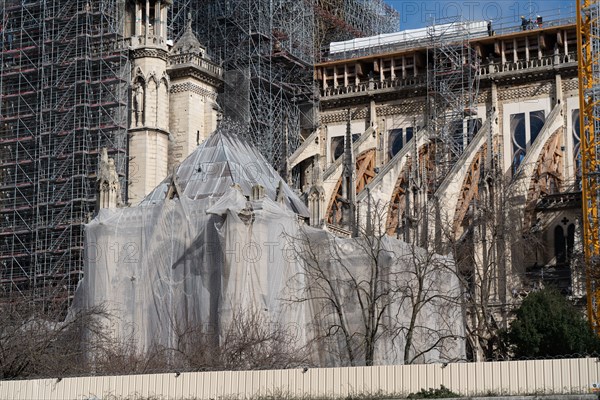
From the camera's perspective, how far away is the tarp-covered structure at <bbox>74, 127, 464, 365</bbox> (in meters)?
40.9

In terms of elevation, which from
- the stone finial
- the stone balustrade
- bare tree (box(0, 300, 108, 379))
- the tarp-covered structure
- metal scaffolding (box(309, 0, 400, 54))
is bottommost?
bare tree (box(0, 300, 108, 379))

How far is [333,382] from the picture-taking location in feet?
101

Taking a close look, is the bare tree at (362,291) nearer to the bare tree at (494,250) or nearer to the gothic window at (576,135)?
the bare tree at (494,250)

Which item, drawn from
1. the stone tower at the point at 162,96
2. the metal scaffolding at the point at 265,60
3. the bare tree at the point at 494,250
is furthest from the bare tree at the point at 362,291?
the metal scaffolding at the point at 265,60

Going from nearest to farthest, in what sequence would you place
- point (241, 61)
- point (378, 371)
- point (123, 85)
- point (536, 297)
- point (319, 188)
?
point (378, 371)
point (536, 297)
point (319, 188)
point (123, 85)
point (241, 61)

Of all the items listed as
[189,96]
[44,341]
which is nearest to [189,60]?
[189,96]

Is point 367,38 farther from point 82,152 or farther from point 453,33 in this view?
point 82,152

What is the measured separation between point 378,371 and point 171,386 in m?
5.23

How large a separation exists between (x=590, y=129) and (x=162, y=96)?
56.7 feet

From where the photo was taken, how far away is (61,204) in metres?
53.2

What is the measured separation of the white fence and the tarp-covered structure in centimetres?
778

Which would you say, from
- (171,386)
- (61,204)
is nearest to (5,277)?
(61,204)

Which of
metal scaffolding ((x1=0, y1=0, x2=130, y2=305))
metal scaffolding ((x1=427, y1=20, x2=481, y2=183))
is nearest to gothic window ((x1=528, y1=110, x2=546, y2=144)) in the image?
metal scaffolding ((x1=427, y1=20, x2=481, y2=183))

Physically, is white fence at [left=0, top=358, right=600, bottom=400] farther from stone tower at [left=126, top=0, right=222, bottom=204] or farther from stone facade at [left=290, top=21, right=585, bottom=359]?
stone tower at [left=126, top=0, right=222, bottom=204]
